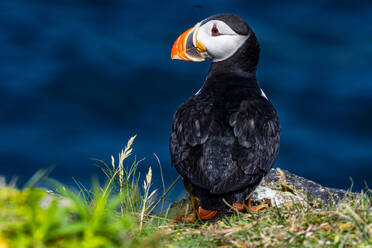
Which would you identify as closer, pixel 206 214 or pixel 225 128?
pixel 225 128

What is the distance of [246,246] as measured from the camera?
2.85 meters

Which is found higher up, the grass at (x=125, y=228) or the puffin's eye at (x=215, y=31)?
the puffin's eye at (x=215, y=31)

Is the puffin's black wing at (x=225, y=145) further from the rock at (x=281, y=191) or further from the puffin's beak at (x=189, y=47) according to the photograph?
the puffin's beak at (x=189, y=47)

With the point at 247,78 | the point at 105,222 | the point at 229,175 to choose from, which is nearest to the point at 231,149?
the point at 229,175

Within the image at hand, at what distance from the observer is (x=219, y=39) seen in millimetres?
4934

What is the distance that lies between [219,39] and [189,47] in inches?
14.6

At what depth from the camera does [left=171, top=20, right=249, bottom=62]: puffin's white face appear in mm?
4918

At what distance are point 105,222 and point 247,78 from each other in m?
2.83

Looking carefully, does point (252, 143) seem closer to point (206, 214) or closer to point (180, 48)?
point (206, 214)

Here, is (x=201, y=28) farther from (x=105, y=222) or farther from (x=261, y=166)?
(x=105, y=222)

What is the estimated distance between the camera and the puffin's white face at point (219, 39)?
491cm

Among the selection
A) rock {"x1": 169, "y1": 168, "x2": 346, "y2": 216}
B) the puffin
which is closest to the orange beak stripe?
the puffin

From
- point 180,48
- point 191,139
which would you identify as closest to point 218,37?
point 180,48

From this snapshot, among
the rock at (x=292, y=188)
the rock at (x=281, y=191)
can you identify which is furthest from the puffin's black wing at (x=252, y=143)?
the rock at (x=292, y=188)
